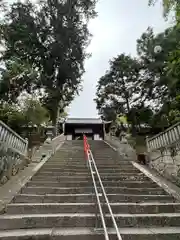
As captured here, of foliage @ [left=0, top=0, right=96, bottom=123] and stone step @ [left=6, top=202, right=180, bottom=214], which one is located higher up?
foliage @ [left=0, top=0, right=96, bottom=123]

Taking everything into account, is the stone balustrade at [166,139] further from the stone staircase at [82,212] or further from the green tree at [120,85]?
the green tree at [120,85]

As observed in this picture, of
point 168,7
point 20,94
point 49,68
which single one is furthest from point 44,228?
point 49,68

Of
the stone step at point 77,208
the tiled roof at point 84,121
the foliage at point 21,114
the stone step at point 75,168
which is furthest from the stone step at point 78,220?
the tiled roof at point 84,121

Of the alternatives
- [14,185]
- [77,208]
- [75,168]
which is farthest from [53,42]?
[77,208]

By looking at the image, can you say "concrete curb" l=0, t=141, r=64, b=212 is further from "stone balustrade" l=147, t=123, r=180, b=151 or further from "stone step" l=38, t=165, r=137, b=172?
"stone balustrade" l=147, t=123, r=180, b=151

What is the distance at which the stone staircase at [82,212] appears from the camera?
10.7 feet

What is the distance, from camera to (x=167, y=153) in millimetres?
6660

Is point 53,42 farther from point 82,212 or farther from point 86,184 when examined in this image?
point 82,212

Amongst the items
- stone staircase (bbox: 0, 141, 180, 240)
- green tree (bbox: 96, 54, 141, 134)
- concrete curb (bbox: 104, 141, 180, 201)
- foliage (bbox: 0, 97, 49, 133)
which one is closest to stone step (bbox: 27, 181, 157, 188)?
stone staircase (bbox: 0, 141, 180, 240)

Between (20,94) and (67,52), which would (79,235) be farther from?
(67,52)

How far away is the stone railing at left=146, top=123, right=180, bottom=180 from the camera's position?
6.05m

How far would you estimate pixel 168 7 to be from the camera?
470cm

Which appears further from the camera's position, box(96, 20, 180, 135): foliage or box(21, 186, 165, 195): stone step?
box(96, 20, 180, 135): foliage

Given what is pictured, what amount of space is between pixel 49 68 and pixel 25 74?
483 centimetres
